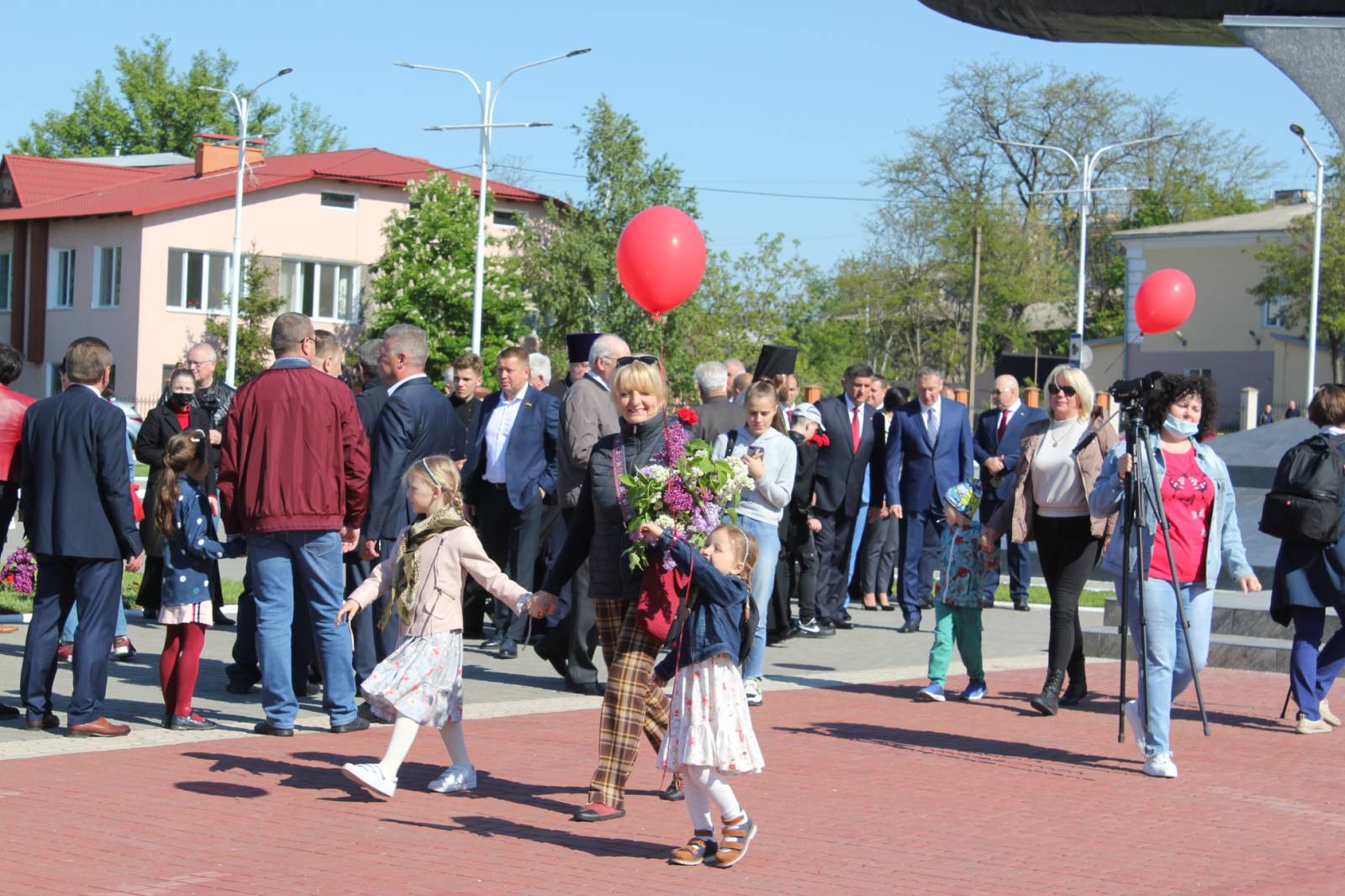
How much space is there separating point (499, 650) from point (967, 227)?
154ft

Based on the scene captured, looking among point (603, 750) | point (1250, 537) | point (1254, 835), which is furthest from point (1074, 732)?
point (1250, 537)

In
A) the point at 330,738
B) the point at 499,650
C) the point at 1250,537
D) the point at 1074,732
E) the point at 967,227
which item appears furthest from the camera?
the point at 967,227

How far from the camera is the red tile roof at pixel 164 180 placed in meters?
51.7

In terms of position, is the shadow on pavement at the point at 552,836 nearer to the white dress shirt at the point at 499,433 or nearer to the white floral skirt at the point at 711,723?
the white floral skirt at the point at 711,723

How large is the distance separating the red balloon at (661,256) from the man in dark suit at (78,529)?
3.75 m

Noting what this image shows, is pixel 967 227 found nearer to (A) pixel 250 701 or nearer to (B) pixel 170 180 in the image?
(B) pixel 170 180

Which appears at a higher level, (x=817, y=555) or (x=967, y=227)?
(x=967, y=227)

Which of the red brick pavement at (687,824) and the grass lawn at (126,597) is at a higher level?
the red brick pavement at (687,824)

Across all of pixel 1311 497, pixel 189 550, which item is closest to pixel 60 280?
pixel 189 550

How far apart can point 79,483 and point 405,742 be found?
8.64 ft

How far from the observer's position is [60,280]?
179 ft

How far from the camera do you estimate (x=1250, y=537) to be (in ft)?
55.3

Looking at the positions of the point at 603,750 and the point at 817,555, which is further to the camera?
the point at 817,555

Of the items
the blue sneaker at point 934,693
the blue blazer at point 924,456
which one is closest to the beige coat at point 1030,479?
the blue sneaker at point 934,693
